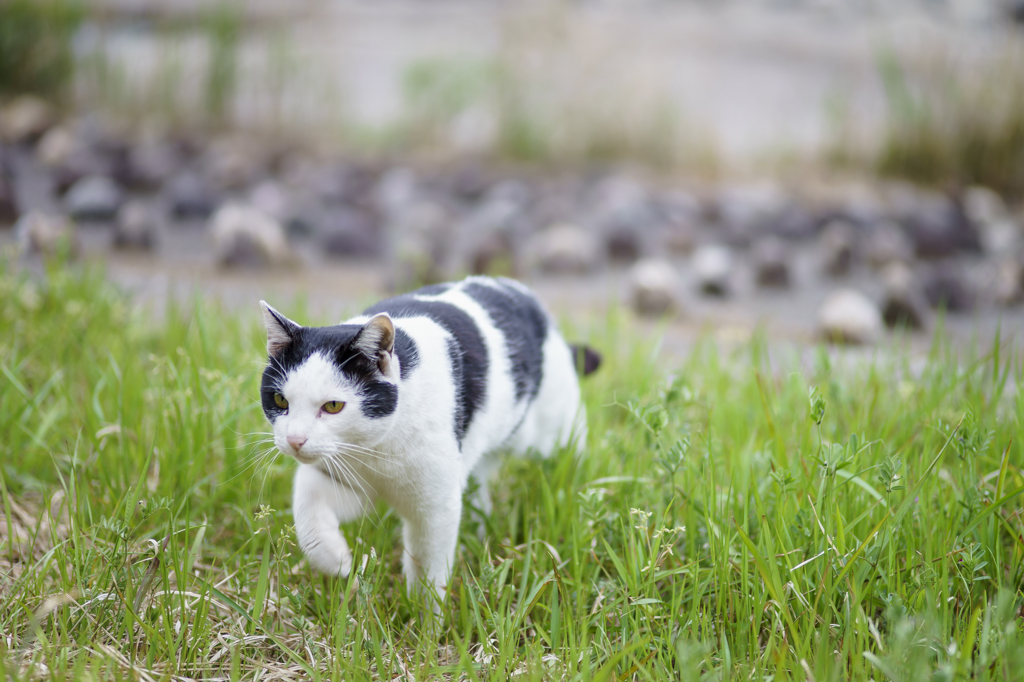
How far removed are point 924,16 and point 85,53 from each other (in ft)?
26.8

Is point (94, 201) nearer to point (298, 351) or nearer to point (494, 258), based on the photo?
point (494, 258)

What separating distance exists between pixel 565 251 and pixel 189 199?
2.37 meters

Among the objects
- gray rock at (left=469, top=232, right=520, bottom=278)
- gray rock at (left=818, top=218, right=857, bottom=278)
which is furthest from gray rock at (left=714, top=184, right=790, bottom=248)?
gray rock at (left=469, top=232, right=520, bottom=278)

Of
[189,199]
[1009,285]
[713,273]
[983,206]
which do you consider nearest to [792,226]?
[713,273]

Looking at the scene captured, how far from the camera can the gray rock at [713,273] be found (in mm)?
3967

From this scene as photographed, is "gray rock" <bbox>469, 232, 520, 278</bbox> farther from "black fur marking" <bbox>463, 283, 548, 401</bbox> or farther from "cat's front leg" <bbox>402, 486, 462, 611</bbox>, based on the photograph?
"cat's front leg" <bbox>402, 486, 462, 611</bbox>

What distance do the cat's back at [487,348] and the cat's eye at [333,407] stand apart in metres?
0.18

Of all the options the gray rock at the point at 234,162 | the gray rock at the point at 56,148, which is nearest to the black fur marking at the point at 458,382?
the gray rock at the point at 234,162

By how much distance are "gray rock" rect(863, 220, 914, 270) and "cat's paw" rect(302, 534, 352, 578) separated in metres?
3.85

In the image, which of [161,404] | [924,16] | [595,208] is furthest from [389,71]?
[161,404]

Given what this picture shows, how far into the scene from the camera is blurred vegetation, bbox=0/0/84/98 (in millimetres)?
5246

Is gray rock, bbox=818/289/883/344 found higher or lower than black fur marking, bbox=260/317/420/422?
lower

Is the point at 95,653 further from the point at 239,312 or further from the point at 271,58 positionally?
the point at 271,58

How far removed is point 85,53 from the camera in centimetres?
569
